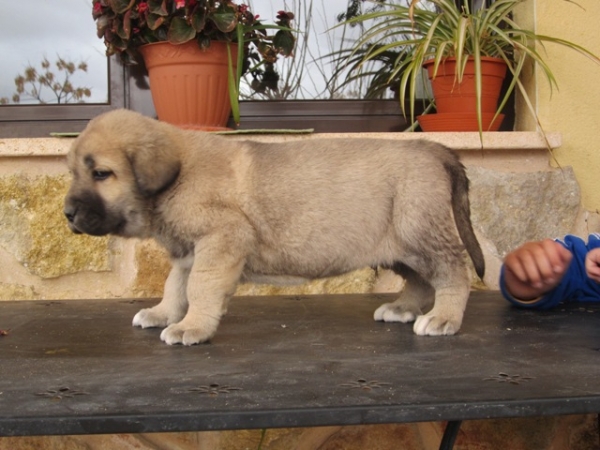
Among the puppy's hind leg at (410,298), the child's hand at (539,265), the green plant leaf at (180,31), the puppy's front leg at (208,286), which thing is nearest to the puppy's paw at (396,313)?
the puppy's hind leg at (410,298)

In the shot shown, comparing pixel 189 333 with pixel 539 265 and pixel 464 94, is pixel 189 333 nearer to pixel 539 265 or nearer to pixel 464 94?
pixel 539 265

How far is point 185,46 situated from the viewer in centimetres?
280

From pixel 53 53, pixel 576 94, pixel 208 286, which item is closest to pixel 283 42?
pixel 53 53

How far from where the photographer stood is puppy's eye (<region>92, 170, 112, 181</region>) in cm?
177

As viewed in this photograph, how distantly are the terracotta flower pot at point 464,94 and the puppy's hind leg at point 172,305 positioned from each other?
4.57 ft

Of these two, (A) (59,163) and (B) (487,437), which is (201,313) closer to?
(B) (487,437)

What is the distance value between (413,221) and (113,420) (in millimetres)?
1032

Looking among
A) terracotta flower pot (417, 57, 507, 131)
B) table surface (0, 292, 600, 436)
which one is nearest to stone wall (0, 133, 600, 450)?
terracotta flower pot (417, 57, 507, 131)

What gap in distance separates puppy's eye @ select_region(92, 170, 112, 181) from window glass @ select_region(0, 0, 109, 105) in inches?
58.8

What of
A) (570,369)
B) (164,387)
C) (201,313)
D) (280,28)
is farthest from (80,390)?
(280,28)

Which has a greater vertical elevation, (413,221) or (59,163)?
(413,221)

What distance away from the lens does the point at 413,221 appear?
1.91 meters

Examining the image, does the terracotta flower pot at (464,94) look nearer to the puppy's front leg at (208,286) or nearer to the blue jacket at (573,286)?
the blue jacket at (573,286)

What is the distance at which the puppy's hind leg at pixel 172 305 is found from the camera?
1990 mm
